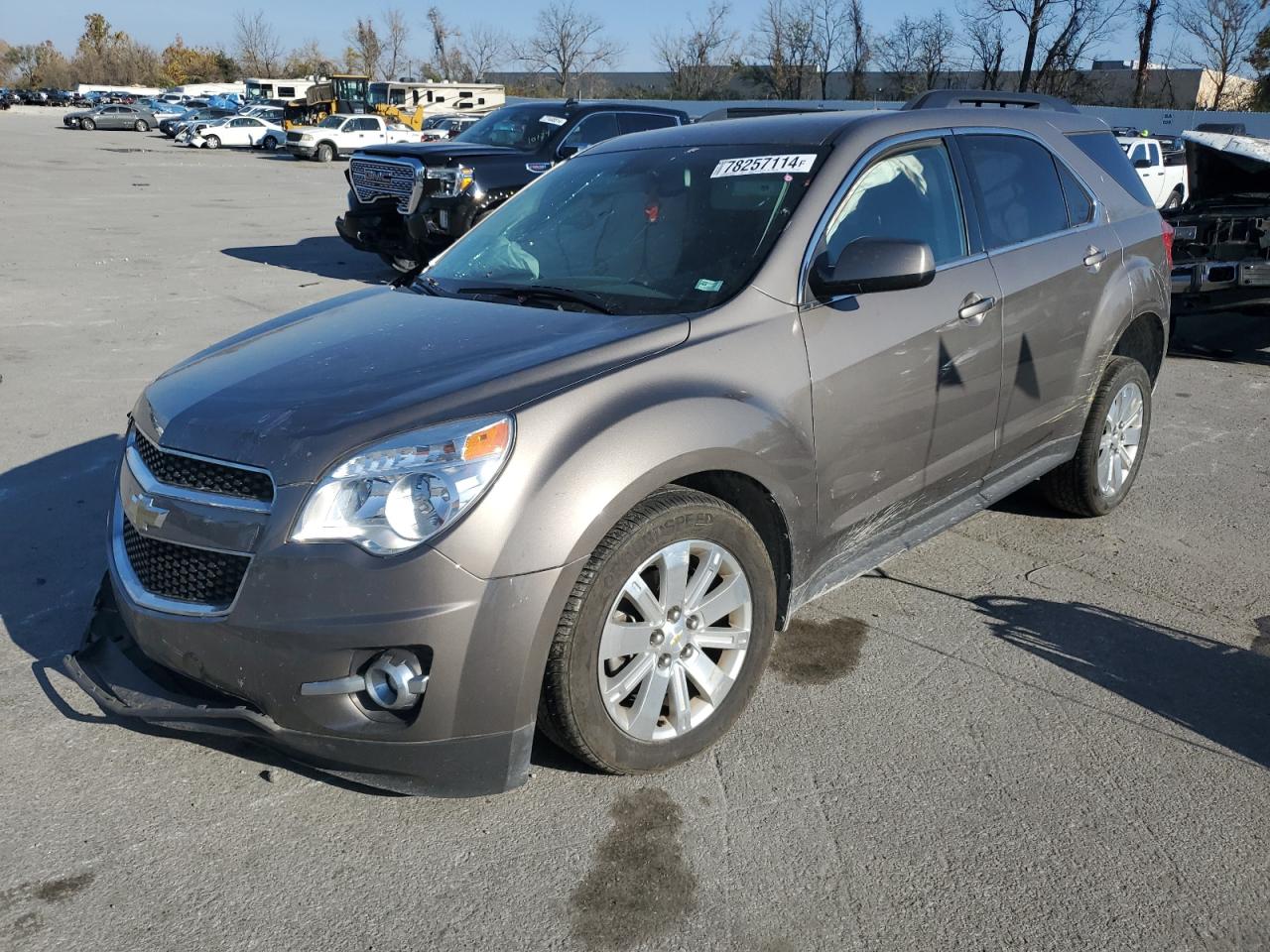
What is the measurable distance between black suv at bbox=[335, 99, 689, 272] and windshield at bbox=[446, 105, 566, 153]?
0.01m

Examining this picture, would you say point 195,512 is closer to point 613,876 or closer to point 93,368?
point 613,876

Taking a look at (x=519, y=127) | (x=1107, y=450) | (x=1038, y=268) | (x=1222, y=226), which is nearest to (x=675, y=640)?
(x=1038, y=268)

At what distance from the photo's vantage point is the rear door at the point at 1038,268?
4.21 m

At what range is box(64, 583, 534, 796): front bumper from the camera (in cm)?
270

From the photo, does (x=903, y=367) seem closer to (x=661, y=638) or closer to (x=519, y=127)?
(x=661, y=638)

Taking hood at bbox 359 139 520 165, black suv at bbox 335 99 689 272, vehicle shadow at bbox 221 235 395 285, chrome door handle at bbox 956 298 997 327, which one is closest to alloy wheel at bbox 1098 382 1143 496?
chrome door handle at bbox 956 298 997 327

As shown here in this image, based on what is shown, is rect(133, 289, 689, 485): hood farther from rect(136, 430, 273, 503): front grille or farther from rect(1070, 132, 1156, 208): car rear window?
rect(1070, 132, 1156, 208): car rear window

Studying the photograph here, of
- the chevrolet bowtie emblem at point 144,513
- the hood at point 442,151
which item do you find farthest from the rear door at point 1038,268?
the hood at point 442,151

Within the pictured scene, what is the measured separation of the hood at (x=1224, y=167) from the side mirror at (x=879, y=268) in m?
6.51

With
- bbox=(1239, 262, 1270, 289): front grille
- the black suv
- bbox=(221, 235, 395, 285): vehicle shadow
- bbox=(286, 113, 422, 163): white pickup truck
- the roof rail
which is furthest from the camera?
bbox=(286, 113, 422, 163): white pickup truck

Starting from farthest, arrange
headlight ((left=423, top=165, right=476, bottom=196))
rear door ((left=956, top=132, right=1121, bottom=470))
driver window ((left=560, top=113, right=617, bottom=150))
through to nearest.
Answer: driver window ((left=560, top=113, right=617, bottom=150))
headlight ((left=423, top=165, right=476, bottom=196))
rear door ((left=956, top=132, right=1121, bottom=470))

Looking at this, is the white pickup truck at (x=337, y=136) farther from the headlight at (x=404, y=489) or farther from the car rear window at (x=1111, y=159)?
the headlight at (x=404, y=489)

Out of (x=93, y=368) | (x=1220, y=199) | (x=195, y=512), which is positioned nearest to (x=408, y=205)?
(x=93, y=368)

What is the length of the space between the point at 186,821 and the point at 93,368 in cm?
576
